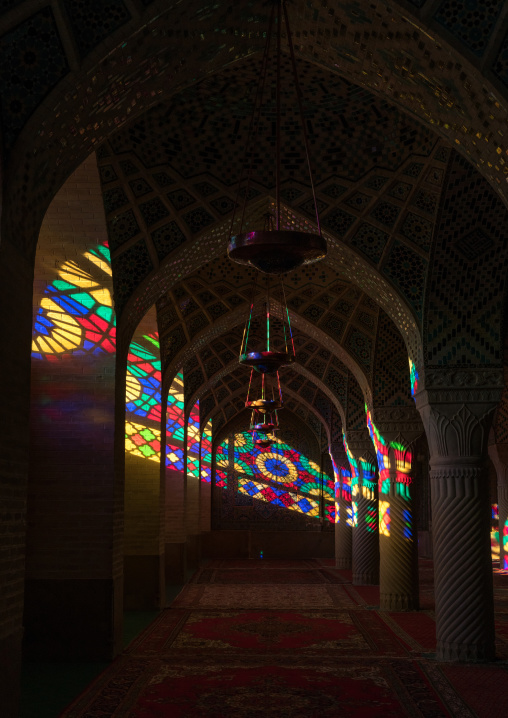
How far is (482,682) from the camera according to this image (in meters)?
6.39

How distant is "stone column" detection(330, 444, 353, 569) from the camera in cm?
1770

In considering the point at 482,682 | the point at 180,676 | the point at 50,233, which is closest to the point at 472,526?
the point at 482,682

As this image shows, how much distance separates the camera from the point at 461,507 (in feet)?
24.4

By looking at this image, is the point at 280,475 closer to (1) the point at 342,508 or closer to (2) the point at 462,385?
(1) the point at 342,508

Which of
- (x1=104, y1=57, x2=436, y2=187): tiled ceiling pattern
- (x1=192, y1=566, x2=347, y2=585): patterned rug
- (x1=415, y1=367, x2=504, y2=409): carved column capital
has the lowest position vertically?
(x1=192, y1=566, x2=347, y2=585): patterned rug

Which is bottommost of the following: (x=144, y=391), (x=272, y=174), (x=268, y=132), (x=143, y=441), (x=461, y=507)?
(x=461, y=507)

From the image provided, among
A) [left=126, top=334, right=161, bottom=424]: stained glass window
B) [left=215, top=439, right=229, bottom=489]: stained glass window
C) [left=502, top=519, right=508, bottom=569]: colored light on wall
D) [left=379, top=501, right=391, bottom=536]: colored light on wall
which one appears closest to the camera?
[left=379, top=501, right=391, bottom=536]: colored light on wall

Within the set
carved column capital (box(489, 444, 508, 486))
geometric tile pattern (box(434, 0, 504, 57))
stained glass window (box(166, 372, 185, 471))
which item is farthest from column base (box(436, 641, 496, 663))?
carved column capital (box(489, 444, 508, 486))

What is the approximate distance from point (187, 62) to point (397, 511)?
6.96 m

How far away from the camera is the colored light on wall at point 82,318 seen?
8.05 meters

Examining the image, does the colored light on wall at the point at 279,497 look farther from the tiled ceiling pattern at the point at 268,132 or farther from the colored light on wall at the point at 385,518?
the tiled ceiling pattern at the point at 268,132

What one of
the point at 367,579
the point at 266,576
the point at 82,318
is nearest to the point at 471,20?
the point at 82,318

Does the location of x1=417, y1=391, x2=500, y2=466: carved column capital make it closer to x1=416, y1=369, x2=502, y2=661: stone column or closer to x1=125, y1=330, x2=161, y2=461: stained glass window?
x1=416, y1=369, x2=502, y2=661: stone column

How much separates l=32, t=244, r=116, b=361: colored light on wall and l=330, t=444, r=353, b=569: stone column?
10678 millimetres
